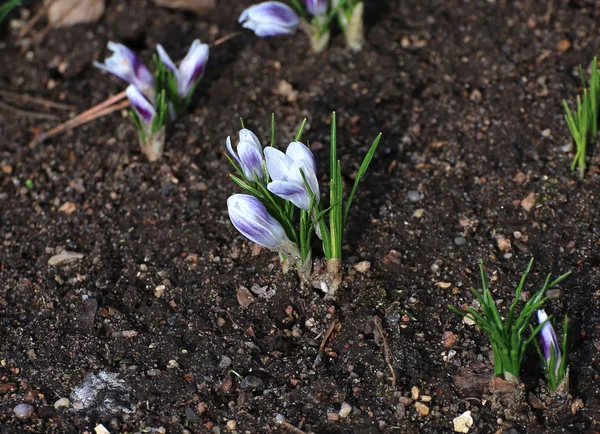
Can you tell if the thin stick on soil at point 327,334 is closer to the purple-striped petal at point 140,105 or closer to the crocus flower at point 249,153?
the crocus flower at point 249,153

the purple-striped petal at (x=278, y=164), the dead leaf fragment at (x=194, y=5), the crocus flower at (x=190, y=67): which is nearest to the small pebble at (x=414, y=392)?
the purple-striped petal at (x=278, y=164)

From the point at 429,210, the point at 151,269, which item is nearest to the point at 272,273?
the point at 151,269

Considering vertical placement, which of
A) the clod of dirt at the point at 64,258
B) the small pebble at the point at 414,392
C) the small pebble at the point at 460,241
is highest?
the small pebble at the point at 460,241

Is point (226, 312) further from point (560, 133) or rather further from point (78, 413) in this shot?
point (560, 133)

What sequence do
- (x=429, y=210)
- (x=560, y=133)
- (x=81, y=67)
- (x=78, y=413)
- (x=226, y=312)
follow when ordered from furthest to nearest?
(x=81, y=67), (x=560, y=133), (x=429, y=210), (x=226, y=312), (x=78, y=413)

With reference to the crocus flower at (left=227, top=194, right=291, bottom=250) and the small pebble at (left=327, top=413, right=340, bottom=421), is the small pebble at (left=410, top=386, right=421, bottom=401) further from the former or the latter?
the crocus flower at (left=227, top=194, right=291, bottom=250)

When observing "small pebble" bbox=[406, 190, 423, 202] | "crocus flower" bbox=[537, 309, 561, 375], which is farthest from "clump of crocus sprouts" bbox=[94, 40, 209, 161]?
"crocus flower" bbox=[537, 309, 561, 375]
